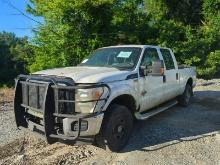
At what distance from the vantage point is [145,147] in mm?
6254

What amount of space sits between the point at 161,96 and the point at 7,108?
468 cm

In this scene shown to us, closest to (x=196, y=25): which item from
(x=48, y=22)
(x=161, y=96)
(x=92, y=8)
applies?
(x=92, y=8)

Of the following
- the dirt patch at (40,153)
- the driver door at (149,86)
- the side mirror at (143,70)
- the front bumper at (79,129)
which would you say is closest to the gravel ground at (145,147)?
the dirt patch at (40,153)

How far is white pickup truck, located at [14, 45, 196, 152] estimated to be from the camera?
5367 mm

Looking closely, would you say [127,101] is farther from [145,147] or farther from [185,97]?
[185,97]

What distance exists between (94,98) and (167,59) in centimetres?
372

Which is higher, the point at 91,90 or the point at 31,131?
the point at 91,90

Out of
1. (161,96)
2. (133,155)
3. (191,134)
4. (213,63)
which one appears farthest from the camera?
(213,63)

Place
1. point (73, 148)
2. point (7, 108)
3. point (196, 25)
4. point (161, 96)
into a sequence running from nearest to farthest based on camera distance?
point (73, 148) < point (161, 96) < point (7, 108) < point (196, 25)

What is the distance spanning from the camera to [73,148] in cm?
626

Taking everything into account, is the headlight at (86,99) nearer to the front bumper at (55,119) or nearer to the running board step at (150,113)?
the front bumper at (55,119)

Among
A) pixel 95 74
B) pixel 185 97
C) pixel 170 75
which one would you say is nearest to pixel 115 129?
pixel 95 74

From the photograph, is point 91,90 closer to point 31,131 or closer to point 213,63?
point 31,131

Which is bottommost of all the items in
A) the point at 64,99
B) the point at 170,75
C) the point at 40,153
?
the point at 40,153
